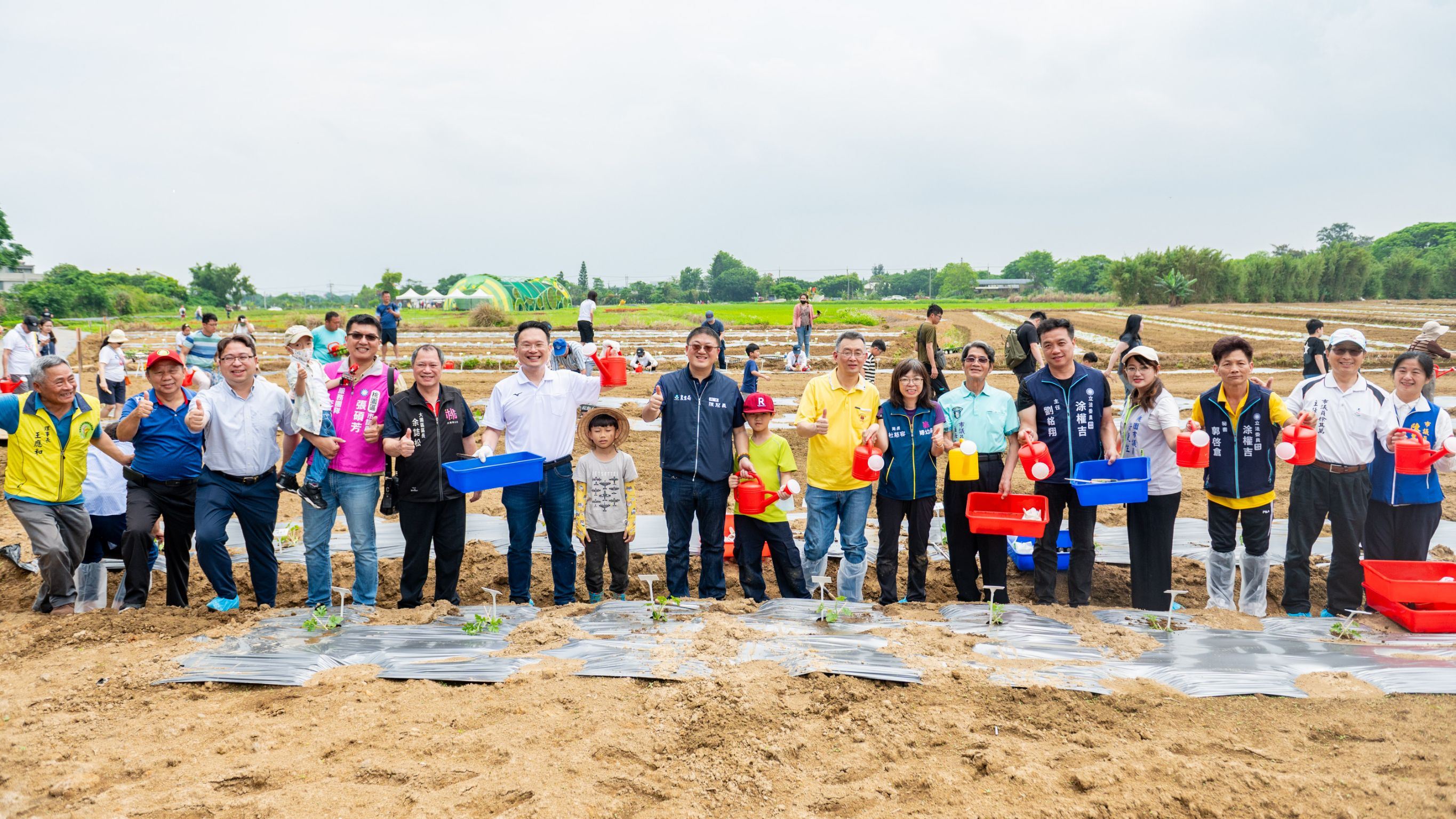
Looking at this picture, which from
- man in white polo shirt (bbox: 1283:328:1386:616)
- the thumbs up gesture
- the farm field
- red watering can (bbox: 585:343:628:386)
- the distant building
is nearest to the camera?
the farm field

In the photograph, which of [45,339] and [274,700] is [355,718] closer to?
[274,700]

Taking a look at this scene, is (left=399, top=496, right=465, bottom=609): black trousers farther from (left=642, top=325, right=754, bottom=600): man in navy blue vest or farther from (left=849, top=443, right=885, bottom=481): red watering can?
(left=849, top=443, right=885, bottom=481): red watering can

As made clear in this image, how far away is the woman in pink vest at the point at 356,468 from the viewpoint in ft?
14.6

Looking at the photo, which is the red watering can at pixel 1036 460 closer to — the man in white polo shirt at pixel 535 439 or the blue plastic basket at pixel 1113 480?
the blue plastic basket at pixel 1113 480

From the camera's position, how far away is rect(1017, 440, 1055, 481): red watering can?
4445mm

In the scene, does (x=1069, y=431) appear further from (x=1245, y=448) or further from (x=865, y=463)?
(x=865, y=463)

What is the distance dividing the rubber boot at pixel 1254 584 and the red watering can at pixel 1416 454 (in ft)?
2.79

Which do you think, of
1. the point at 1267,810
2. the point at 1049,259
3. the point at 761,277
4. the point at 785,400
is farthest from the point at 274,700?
the point at 1049,259

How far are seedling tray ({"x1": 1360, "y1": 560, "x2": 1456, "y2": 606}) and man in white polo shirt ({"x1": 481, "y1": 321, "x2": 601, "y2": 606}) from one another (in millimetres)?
4167

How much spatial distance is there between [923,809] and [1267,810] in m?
1.02

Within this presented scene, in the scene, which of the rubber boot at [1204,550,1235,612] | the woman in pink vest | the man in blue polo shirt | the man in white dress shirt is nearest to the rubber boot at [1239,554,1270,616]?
the rubber boot at [1204,550,1235,612]

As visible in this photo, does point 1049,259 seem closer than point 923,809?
No

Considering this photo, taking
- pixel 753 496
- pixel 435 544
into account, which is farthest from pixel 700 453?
pixel 435 544

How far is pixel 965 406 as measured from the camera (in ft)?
16.1
